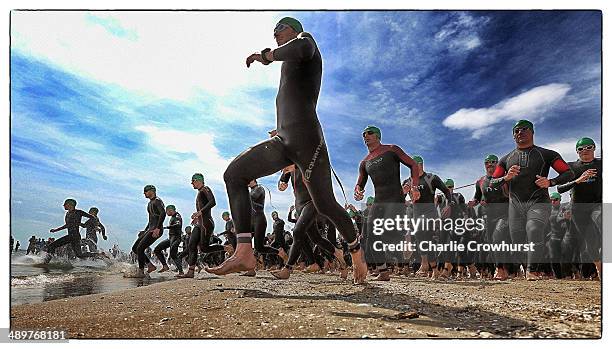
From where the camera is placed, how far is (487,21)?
12.0 ft

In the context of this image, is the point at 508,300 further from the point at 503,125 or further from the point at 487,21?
the point at 487,21

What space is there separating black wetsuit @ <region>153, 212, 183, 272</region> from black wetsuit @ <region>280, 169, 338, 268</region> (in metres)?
1.00

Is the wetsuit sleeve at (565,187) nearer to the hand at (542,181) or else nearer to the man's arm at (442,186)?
the hand at (542,181)

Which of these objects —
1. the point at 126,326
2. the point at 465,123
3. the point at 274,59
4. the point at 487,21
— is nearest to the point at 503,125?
the point at 465,123

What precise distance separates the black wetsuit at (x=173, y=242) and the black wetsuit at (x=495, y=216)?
2.51m

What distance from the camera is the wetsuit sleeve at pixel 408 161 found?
12.9 ft

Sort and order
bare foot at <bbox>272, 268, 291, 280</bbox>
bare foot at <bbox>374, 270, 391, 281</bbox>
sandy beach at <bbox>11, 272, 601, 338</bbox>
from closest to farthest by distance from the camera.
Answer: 1. sandy beach at <bbox>11, 272, 601, 338</bbox>
2. bare foot at <bbox>374, 270, 391, 281</bbox>
3. bare foot at <bbox>272, 268, 291, 280</bbox>

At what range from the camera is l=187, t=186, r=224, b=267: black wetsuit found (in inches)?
155

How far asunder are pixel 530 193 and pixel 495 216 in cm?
45

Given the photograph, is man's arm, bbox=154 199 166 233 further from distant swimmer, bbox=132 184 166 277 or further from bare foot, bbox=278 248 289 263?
bare foot, bbox=278 248 289 263

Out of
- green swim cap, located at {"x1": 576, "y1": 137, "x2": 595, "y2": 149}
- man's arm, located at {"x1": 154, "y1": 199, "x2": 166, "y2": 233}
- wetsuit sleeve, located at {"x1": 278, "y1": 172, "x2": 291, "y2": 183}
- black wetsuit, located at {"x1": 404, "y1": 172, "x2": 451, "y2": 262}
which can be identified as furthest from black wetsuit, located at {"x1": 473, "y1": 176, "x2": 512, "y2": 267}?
man's arm, located at {"x1": 154, "y1": 199, "x2": 166, "y2": 233}

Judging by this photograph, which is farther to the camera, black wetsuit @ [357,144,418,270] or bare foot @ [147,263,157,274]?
bare foot @ [147,263,157,274]

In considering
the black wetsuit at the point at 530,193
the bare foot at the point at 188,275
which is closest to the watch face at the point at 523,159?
the black wetsuit at the point at 530,193

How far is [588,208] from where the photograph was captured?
3609 mm
